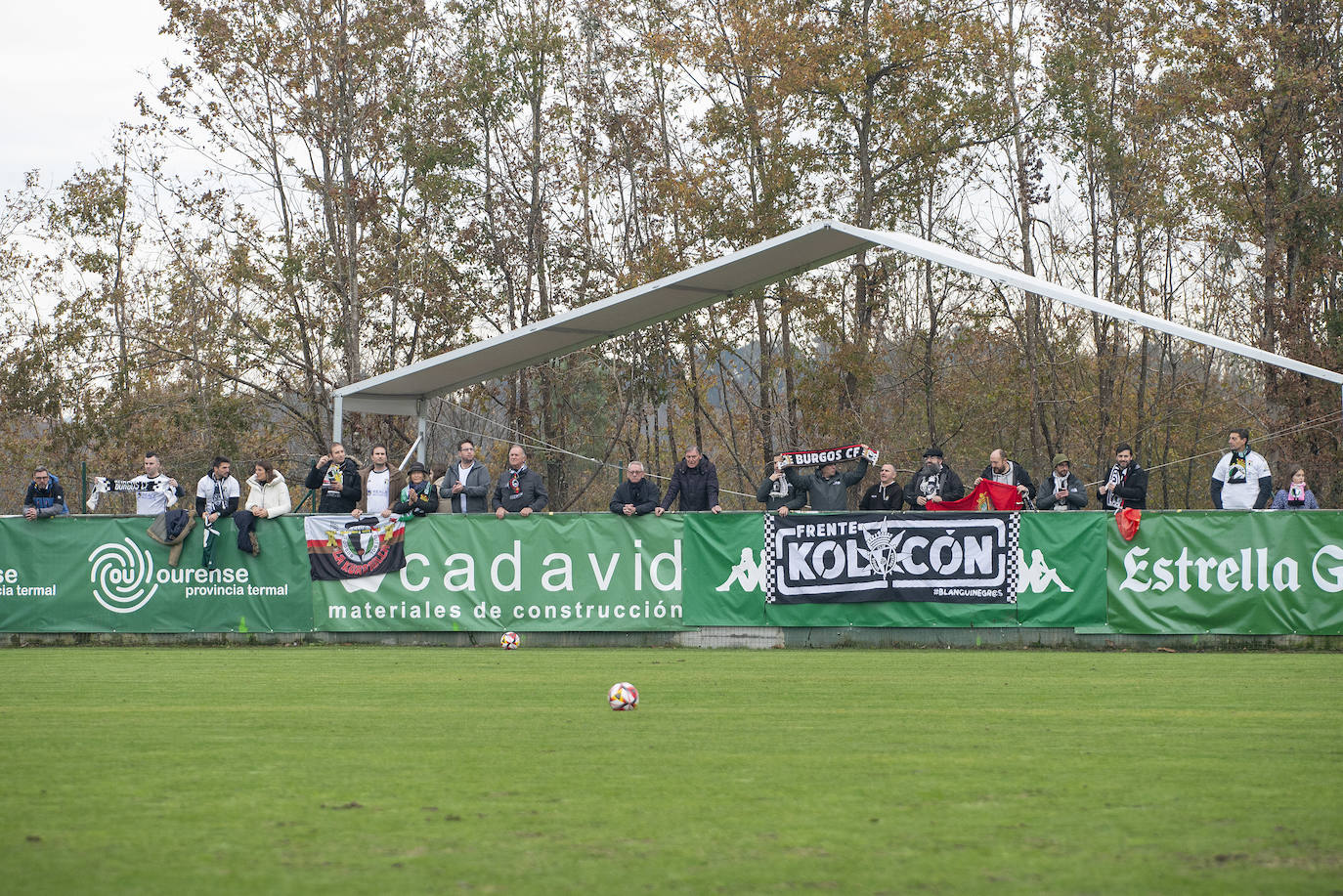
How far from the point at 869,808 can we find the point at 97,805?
11.3 ft

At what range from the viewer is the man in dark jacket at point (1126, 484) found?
54.1 feet

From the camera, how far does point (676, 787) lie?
625cm

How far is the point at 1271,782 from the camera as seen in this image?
20.7 ft

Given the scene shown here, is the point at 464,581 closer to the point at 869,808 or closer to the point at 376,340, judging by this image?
the point at 869,808

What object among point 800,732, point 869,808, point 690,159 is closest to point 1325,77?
point 690,159

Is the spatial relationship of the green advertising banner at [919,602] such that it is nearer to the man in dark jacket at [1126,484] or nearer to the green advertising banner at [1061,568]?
the green advertising banner at [1061,568]

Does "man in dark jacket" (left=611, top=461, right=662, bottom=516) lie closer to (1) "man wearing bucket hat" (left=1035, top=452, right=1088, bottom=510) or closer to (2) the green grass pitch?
(1) "man wearing bucket hat" (left=1035, top=452, right=1088, bottom=510)

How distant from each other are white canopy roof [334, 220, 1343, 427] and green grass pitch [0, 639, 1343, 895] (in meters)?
7.93

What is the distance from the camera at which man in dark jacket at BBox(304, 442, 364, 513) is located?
17.7 meters

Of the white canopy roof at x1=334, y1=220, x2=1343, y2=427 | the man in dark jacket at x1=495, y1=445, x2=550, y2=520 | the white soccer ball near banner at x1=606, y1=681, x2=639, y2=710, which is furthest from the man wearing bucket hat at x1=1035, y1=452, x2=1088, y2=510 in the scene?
the white soccer ball near banner at x1=606, y1=681, x2=639, y2=710

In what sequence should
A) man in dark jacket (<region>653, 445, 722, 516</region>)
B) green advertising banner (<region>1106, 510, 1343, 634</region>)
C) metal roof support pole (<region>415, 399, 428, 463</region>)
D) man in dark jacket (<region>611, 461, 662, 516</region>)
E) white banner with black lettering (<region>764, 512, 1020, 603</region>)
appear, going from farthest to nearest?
metal roof support pole (<region>415, 399, 428, 463</region>)
man in dark jacket (<region>653, 445, 722, 516</region>)
man in dark jacket (<region>611, 461, 662, 516</region>)
white banner with black lettering (<region>764, 512, 1020, 603</region>)
green advertising banner (<region>1106, 510, 1343, 634</region>)

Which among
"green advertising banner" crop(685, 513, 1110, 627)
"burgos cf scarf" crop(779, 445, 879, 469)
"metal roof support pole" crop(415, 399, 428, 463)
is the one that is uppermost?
"metal roof support pole" crop(415, 399, 428, 463)

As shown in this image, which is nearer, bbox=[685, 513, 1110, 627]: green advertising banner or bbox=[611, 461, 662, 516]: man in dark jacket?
bbox=[685, 513, 1110, 627]: green advertising banner

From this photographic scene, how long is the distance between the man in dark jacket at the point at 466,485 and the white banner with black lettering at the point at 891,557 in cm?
408
